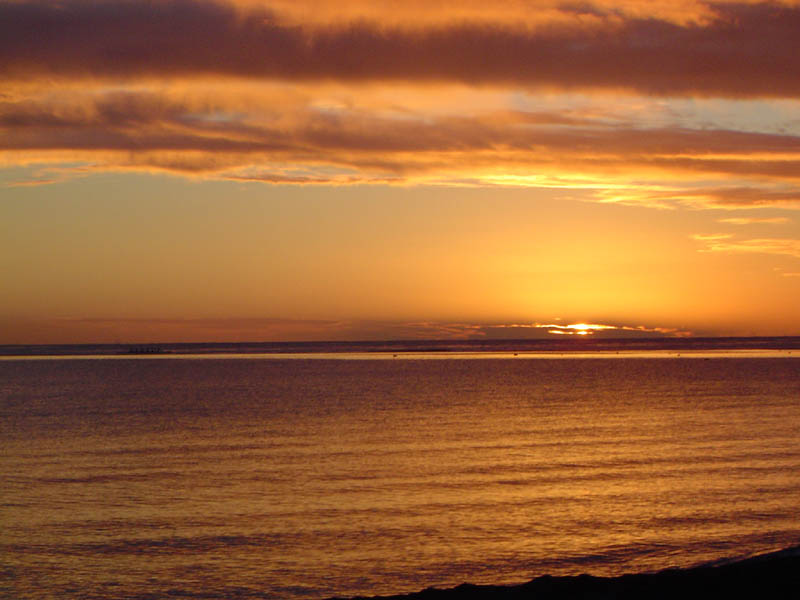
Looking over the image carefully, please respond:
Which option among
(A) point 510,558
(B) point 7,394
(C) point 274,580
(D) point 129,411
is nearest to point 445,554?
(A) point 510,558

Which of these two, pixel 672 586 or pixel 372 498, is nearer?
pixel 672 586

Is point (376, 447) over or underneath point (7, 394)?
underneath

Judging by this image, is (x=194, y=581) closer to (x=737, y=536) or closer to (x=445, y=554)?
(x=445, y=554)

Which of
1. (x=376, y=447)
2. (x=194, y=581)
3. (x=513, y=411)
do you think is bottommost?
(x=194, y=581)

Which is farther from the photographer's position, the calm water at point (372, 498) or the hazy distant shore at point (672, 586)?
the calm water at point (372, 498)

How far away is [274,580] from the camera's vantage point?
1939 centimetres

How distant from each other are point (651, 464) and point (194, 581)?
67.0 feet

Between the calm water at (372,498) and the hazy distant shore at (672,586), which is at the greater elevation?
the calm water at (372,498)

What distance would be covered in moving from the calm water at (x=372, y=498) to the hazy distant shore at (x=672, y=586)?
3697 mm

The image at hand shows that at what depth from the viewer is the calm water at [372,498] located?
65.6ft

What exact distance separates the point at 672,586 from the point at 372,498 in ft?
43.8

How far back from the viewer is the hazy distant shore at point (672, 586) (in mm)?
14297

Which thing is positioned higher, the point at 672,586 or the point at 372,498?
the point at 372,498

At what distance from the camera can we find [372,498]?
88.9 feet
